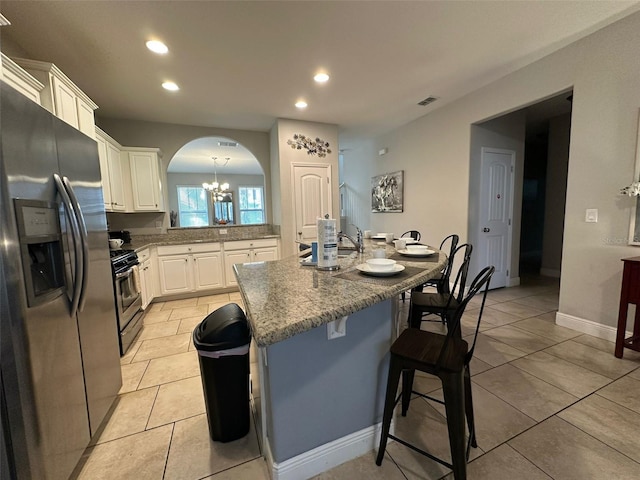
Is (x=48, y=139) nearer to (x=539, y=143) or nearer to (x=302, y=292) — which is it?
(x=302, y=292)

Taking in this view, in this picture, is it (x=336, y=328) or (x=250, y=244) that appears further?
(x=250, y=244)

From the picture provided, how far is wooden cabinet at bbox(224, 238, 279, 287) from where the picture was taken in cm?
442

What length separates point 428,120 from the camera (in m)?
4.32

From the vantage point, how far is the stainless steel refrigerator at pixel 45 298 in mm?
964

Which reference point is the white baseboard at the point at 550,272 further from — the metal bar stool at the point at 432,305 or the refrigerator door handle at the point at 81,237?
the refrigerator door handle at the point at 81,237

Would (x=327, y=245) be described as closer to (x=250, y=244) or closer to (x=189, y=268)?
(x=250, y=244)

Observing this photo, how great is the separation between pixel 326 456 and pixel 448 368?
0.76 m

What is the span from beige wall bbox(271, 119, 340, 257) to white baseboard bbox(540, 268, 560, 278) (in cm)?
433

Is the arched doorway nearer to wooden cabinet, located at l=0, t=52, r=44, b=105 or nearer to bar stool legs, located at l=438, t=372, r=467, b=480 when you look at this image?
wooden cabinet, located at l=0, t=52, r=44, b=105

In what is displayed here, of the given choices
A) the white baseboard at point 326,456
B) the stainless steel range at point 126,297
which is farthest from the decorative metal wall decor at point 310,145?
the white baseboard at point 326,456

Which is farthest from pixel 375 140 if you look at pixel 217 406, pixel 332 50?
pixel 217 406

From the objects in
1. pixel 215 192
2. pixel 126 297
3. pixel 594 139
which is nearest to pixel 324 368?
pixel 126 297

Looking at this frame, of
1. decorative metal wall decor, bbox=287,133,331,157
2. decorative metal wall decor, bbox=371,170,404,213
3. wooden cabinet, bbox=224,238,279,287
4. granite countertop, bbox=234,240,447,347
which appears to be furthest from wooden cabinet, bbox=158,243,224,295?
decorative metal wall decor, bbox=371,170,404,213

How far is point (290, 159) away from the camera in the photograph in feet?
14.2
